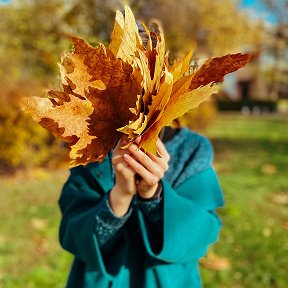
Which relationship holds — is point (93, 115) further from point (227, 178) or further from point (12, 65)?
point (12, 65)

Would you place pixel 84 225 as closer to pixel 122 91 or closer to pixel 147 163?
pixel 147 163

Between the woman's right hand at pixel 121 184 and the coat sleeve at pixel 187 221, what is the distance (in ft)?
0.36

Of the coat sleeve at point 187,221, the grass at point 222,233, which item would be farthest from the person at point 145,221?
the grass at point 222,233

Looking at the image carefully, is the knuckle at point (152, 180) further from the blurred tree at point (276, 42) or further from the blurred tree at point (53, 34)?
the blurred tree at point (276, 42)

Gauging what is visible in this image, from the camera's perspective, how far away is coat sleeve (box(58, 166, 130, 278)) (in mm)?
1654

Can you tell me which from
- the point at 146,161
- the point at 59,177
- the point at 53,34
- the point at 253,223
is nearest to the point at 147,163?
the point at 146,161

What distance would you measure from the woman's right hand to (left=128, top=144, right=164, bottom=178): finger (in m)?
0.03

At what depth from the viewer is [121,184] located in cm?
144

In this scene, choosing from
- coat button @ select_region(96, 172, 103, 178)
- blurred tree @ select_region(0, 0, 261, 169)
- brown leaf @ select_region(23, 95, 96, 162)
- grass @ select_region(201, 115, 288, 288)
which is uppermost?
blurred tree @ select_region(0, 0, 261, 169)

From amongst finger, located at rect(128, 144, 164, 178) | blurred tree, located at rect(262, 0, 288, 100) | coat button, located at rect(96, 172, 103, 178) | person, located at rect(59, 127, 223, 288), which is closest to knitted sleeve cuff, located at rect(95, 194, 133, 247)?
person, located at rect(59, 127, 223, 288)

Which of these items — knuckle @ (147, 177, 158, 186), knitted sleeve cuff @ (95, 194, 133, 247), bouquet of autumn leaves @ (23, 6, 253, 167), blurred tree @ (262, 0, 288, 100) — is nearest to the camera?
bouquet of autumn leaves @ (23, 6, 253, 167)

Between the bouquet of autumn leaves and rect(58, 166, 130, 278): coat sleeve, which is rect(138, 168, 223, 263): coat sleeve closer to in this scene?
rect(58, 166, 130, 278): coat sleeve

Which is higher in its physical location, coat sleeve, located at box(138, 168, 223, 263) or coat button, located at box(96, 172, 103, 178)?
coat button, located at box(96, 172, 103, 178)

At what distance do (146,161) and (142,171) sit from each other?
44mm
